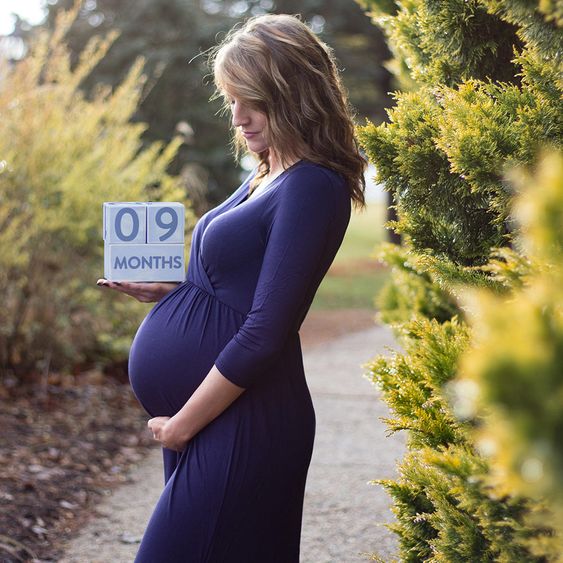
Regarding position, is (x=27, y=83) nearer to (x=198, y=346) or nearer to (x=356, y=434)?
(x=356, y=434)

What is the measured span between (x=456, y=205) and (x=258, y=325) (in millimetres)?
636

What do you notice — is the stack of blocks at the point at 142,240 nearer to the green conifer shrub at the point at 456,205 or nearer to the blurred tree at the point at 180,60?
the green conifer shrub at the point at 456,205

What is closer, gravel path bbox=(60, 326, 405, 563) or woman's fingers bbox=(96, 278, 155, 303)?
woman's fingers bbox=(96, 278, 155, 303)

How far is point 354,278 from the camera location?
20469 mm

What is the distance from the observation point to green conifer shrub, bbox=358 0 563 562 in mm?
1722

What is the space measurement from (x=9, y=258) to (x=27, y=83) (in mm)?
1266

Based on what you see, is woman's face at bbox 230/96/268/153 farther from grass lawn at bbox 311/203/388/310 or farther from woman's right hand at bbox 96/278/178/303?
grass lawn at bbox 311/203/388/310

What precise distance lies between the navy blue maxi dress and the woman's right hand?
18cm

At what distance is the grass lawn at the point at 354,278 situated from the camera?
15.9m

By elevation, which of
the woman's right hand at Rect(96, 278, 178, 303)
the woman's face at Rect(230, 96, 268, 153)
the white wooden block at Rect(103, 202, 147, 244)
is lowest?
the woman's right hand at Rect(96, 278, 178, 303)

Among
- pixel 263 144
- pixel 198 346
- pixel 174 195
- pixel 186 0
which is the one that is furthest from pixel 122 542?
pixel 186 0

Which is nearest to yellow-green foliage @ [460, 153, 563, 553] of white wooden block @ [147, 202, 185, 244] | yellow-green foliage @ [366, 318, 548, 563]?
yellow-green foliage @ [366, 318, 548, 563]

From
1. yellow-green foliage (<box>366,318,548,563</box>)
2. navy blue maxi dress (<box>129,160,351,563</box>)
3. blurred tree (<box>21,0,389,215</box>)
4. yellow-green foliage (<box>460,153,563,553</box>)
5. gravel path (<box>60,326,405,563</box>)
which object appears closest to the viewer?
yellow-green foliage (<box>460,153,563,553</box>)

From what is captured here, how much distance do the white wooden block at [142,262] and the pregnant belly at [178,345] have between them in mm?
77
